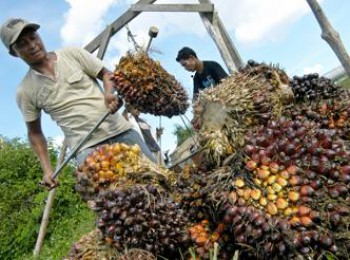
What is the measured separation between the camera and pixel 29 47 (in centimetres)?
336

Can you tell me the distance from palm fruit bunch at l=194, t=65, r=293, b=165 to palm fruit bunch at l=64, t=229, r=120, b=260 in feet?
1.46

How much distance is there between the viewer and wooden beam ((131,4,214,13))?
202 inches

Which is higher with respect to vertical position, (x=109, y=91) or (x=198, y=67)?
(x=198, y=67)

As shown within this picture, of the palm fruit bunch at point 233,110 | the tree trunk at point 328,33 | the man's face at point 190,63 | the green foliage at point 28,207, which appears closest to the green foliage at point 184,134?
the palm fruit bunch at point 233,110

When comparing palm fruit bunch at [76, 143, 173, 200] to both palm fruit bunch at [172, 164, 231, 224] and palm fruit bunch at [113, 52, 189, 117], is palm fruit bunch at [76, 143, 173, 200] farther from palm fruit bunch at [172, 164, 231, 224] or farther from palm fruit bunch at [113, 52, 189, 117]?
palm fruit bunch at [113, 52, 189, 117]

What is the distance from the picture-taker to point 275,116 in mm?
1788

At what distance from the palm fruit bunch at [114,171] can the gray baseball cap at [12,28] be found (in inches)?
62.3

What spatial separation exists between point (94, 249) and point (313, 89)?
95cm

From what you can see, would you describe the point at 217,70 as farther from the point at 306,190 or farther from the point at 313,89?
the point at 306,190

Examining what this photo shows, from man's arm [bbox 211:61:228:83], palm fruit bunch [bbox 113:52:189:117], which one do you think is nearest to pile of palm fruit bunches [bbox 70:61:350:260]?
palm fruit bunch [bbox 113:52:189:117]

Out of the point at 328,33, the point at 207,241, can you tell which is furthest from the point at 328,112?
the point at 328,33

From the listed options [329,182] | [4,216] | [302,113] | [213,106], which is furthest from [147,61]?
[4,216]

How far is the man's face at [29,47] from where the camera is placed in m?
3.34

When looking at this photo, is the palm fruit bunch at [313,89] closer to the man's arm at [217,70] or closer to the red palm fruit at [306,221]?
the red palm fruit at [306,221]
